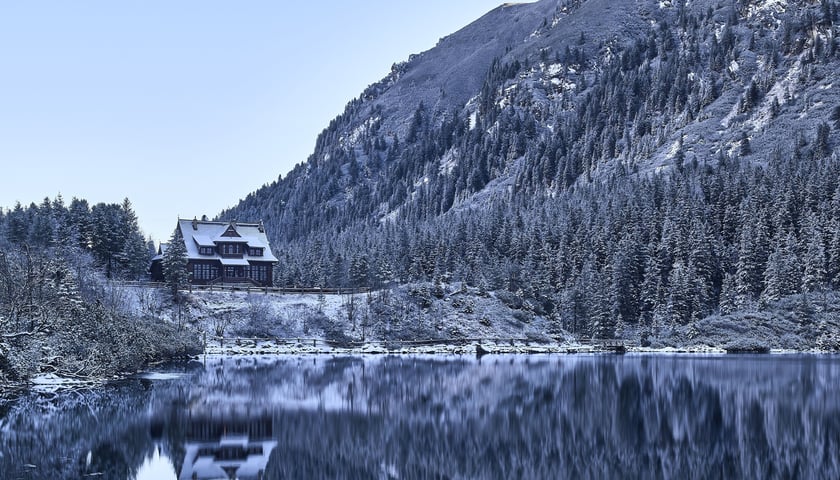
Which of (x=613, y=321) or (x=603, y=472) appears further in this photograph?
(x=613, y=321)

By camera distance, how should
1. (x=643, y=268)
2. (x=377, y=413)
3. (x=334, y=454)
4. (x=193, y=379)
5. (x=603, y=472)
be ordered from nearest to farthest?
(x=603, y=472), (x=334, y=454), (x=377, y=413), (x=193, y=379), (x=643, y=268)

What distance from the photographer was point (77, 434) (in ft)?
100

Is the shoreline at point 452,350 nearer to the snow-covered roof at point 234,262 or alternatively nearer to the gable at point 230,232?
the snow-covered roof at point 234,262

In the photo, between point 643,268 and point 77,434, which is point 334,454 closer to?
point 77,434

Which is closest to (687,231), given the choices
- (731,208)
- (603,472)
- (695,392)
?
(731,208)

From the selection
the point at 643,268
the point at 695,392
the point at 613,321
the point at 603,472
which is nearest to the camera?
the point at 603,472

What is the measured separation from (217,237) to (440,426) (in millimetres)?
82739

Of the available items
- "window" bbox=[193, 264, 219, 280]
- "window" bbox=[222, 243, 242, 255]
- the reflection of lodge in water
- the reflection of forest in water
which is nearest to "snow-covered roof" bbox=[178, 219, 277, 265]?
"window" bbox=[222, 243, 242, 255]

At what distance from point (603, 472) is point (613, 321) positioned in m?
82.8

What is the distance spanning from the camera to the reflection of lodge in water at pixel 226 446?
25578 millimetres

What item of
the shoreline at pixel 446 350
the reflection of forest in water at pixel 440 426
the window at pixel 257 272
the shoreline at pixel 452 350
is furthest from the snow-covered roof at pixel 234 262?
the reflection of forest in water at pixel 440 426

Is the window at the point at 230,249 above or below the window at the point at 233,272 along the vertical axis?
above

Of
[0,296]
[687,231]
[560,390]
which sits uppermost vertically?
[687,231]

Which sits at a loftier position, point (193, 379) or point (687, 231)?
point (687, 231)
